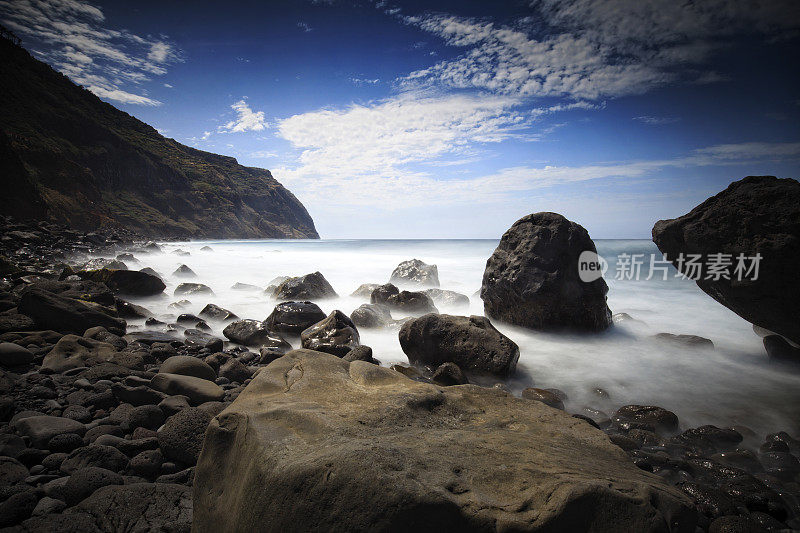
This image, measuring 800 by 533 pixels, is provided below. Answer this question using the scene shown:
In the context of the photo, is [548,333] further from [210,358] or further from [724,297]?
[210,358]

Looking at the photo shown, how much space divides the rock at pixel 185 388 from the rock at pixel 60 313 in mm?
2949

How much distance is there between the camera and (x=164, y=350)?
4949mm

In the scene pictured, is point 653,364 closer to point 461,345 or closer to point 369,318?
point 461,345

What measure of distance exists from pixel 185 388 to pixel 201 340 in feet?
9.23

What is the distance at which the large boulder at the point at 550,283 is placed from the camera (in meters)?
6.88

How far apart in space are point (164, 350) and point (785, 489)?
23.4 feet

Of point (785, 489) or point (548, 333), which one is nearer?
point (785, 489)

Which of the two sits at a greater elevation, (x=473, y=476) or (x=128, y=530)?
(x=473, y=476)

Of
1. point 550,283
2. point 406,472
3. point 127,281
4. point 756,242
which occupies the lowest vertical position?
point 127,281

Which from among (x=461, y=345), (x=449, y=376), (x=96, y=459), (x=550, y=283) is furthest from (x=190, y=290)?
(x=550, y=283)

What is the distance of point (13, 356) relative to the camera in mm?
3863

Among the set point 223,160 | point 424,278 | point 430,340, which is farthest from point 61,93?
point 430,340

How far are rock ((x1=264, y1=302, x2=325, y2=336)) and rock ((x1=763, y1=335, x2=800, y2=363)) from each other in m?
8.46

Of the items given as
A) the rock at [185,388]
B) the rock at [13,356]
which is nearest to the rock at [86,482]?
the rock at [185,388]
